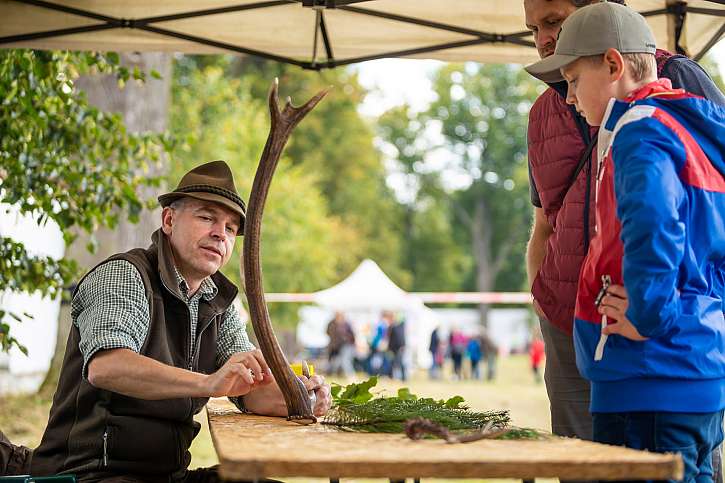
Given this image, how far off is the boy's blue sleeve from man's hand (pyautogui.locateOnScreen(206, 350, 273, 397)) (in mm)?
1003

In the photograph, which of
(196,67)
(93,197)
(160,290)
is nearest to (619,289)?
(160,290)

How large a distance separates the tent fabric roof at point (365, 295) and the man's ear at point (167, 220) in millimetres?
23467

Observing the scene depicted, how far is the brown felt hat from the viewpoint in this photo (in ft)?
10.4

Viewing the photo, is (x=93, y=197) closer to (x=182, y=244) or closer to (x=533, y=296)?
(x=182, y=244)

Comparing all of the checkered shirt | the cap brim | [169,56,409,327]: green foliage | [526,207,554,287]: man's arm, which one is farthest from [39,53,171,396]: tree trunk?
the cap brim

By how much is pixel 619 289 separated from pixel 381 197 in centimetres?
4906

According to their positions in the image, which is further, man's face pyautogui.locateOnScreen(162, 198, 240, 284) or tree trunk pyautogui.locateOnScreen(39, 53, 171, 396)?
tree trunk pyautogui.locateOnScreen(39, 53, 171, 396)

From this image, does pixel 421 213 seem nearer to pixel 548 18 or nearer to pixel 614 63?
pixel 548 18

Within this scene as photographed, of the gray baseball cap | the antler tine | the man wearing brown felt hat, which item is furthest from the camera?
the man wearing brown felt hat

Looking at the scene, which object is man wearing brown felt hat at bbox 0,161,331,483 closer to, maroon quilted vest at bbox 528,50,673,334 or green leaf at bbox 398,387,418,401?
green leaf at bbox 398,387,418,401

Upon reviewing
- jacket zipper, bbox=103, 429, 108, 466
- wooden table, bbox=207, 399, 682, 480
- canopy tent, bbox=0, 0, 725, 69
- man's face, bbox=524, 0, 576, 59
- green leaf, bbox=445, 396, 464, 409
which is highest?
canopy tent, bbox=0, 0, 725, 69

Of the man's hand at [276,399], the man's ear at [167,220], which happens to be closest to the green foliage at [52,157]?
the man's ear at [167,220]

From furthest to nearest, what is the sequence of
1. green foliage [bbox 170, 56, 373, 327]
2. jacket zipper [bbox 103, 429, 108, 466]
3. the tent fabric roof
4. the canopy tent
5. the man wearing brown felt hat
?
the tent fabric roof
green foliage [bbox 170, 56, 373, 327]
the canopy tent
jacket zipper [bbox 103, 429, 108, 466]
the man wearing brown felt hat

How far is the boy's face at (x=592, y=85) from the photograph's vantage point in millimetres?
2357
